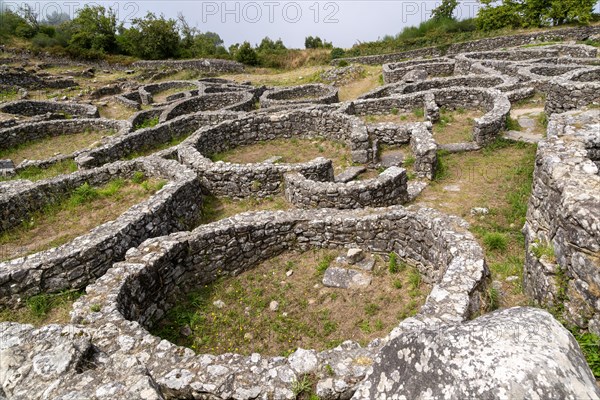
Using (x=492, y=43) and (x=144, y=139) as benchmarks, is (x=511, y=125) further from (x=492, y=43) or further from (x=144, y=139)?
(x=492, y=43)

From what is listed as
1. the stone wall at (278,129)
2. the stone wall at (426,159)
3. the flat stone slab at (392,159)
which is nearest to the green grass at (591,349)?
the stone wall at (426,159)

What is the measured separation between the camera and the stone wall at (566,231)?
15.4 feet

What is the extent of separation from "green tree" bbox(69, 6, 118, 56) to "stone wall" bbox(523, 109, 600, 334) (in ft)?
215

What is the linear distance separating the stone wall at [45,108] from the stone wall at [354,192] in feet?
70.8

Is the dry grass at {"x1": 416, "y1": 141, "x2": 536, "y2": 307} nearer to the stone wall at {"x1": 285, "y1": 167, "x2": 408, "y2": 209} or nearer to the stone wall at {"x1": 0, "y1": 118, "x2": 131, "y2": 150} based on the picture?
the stone wall at {"x1": 285, "y1": 167, "x2": 408, "y2": 209}

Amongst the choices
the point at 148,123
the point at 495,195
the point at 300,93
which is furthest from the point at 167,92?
the point at 495,195

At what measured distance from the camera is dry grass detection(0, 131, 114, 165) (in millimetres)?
20312

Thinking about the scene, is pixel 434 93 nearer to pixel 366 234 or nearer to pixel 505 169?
pixel 505 169

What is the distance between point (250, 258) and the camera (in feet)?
29.8

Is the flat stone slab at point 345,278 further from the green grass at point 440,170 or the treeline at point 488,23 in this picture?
the treeline at point 488,23

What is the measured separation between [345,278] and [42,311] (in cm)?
630

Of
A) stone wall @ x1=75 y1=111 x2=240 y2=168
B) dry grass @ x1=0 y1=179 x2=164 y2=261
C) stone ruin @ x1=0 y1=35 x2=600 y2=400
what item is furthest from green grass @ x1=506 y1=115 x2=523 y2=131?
dry grass @ x1=0 y1=179 x2=164 y2=261

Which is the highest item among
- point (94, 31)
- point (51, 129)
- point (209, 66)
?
point (94, 31)

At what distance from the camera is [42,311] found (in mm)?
7930
